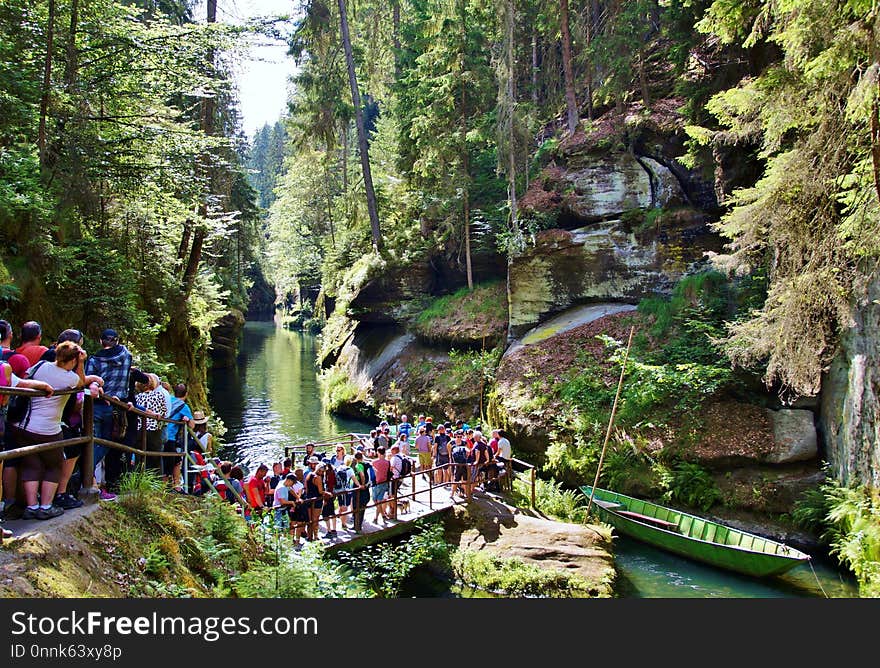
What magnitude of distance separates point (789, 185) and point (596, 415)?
340 inches

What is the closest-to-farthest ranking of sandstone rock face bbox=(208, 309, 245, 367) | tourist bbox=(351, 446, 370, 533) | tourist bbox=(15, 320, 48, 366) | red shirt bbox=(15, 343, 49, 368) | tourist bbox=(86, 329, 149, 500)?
tourist bbox=(15, 320, 48, 366) < red shirt bbox=(15, 343, 49, 368) < tourist bbox=(86, 329, 149, 500) < tourist bbox=(351, 446, 370, 533) < sandstone rock face bbox=(208, 309, 245, 367)

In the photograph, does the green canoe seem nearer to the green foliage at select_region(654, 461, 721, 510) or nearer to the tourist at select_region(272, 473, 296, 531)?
the green foliage at select_region(654, 461, 721, 510)

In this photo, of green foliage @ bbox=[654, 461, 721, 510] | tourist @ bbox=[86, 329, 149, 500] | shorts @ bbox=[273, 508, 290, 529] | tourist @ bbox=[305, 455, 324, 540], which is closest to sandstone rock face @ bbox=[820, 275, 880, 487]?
green foliage @ bbox=[654, 461, 721, 510]

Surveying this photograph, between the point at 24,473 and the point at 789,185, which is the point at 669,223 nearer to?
the point at 789,185

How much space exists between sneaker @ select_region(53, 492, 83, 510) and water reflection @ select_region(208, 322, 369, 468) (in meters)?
14.8

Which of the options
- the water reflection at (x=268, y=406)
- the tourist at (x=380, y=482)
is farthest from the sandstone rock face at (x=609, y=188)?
the tourist at (x=380, y=482)

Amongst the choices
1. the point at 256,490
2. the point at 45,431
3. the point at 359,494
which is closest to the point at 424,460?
the point at 359,494

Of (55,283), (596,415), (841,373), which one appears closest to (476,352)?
(596,415)

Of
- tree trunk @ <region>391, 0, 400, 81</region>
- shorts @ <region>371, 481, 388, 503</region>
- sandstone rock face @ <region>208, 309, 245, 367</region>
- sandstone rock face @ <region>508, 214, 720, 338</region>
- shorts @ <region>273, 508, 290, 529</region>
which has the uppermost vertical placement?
tree trunk @ <region>391, 0, 400, 81</region>

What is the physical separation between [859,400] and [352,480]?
11.0 m

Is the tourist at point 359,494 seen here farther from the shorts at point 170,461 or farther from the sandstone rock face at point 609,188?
the sandstone rock face at point 609,188

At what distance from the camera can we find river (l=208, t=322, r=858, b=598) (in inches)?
476

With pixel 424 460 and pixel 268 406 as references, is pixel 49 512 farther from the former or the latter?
pixel 268 406

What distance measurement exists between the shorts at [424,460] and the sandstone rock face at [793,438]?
9.04 meters
